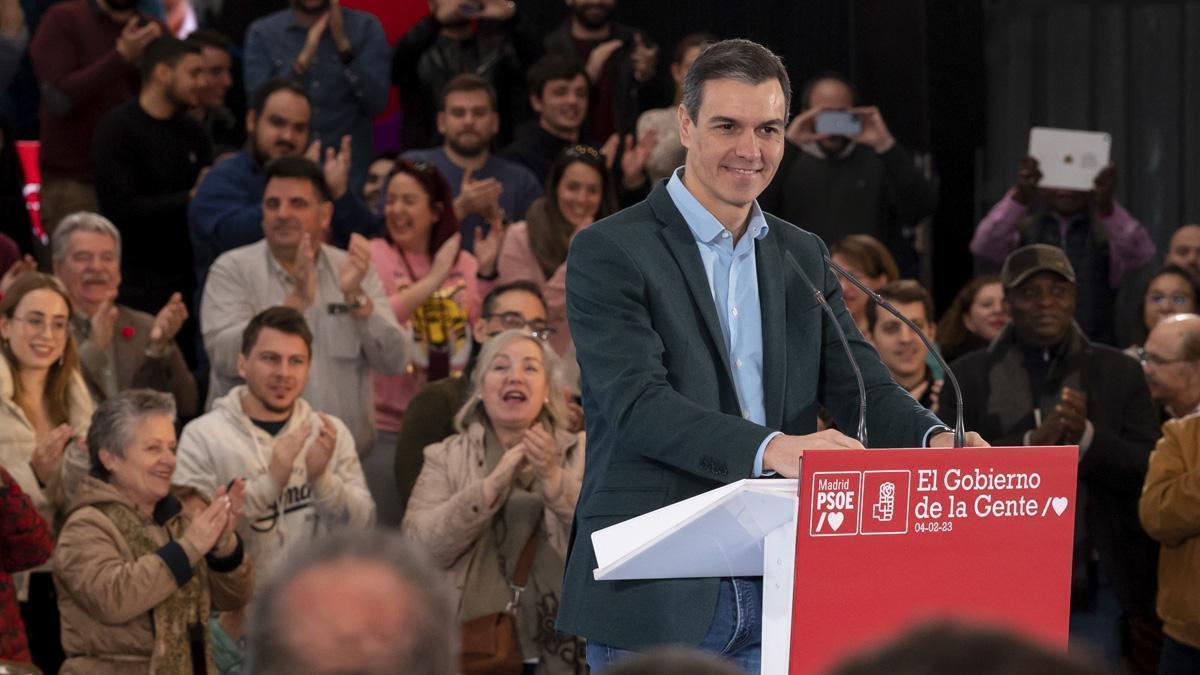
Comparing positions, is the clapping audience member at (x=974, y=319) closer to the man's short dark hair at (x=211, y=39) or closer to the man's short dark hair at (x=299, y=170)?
the man's short dark hair at (x=299, y=170)

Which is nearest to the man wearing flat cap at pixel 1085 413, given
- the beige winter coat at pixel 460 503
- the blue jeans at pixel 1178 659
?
the blue jeans at pixel 1178 659

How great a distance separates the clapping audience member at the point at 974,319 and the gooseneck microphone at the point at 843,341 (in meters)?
4.34

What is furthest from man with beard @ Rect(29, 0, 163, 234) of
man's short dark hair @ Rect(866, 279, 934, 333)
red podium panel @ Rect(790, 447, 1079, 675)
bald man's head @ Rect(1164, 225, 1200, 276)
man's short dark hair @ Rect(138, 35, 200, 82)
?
red podium panel @ Rect(790, 447, 1079, 675)

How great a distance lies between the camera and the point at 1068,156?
315 inches

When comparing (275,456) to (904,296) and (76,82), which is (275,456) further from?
(76,82)

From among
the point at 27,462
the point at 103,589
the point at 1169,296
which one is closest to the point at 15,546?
the point at 103,589

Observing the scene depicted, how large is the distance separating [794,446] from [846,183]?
5130 millimetres

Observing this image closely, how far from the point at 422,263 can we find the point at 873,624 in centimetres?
449

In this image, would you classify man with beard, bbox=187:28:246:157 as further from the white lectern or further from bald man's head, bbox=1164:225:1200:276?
the white lectern

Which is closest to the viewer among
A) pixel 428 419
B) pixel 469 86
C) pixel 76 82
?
pixel 428 419

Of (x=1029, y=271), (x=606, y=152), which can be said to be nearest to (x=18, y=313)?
(x=606, y=152)

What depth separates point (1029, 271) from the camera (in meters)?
6.43

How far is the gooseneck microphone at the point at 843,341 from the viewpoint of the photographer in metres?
3.00

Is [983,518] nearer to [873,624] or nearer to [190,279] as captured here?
[873,624]
